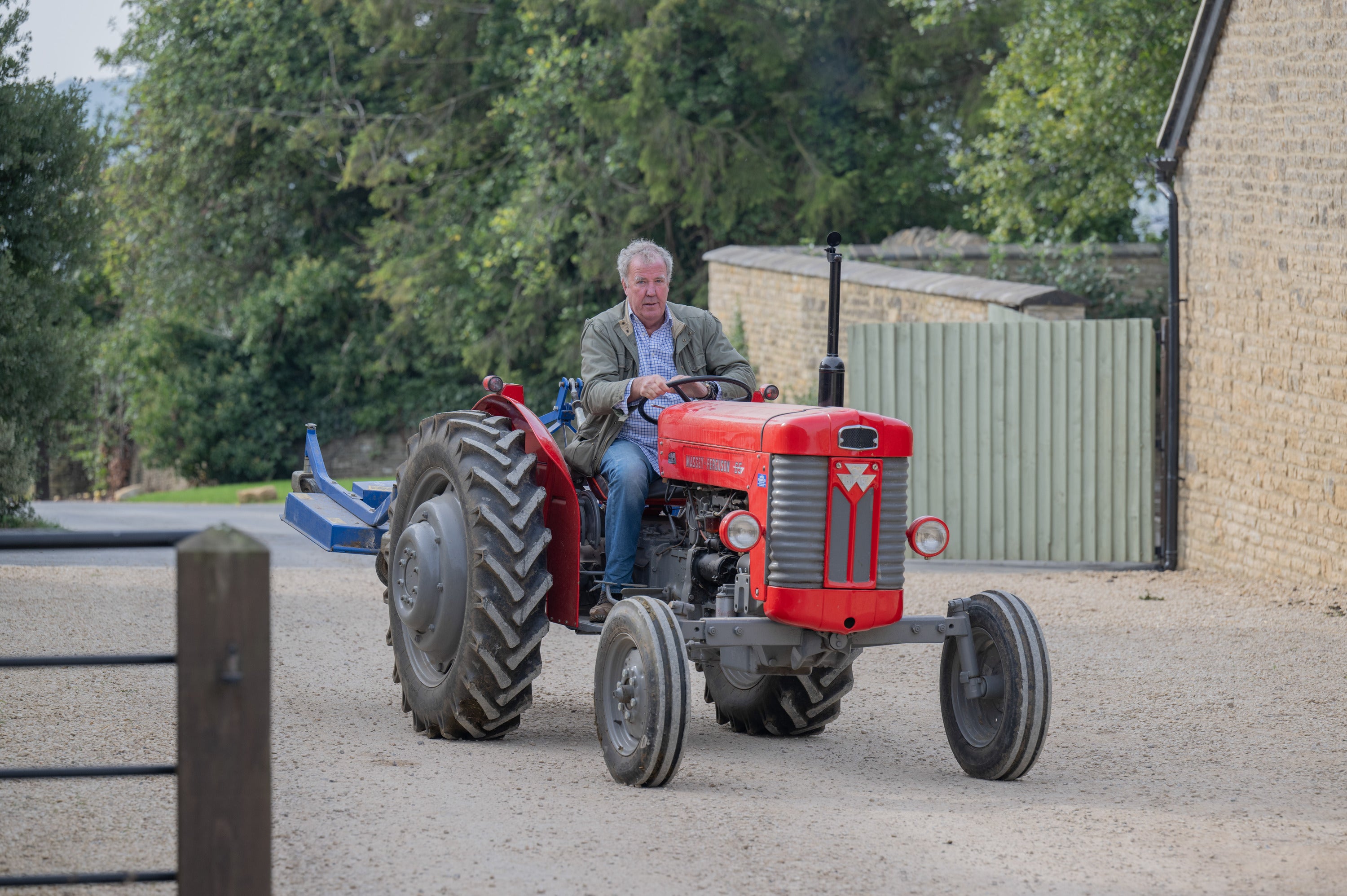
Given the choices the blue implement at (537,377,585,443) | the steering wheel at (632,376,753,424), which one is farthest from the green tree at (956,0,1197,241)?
the steering wheel at (632,376,753,424)

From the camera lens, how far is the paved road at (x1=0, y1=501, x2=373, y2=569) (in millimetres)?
11945

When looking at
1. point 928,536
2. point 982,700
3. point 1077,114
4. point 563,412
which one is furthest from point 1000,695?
point 1077,114

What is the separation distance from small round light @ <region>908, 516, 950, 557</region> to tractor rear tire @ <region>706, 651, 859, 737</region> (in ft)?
3.04

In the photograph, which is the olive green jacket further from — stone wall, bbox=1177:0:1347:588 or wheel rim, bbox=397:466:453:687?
stone wall, bbox=1177:0:1347:588

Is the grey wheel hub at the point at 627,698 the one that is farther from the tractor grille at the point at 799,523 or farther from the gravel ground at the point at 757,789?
the tractor grille at the point at 799,523

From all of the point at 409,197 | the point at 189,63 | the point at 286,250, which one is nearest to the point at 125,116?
the point at 189,63

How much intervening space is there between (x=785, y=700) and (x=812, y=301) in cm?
929

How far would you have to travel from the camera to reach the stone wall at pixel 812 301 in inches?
487

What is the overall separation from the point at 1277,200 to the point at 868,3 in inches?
547

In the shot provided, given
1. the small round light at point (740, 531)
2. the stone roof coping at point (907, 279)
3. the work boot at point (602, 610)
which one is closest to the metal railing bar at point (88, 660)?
the small round light at point (740, 531)

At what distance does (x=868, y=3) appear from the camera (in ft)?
76.3

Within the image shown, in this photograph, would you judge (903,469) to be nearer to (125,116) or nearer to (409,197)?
(409,197)

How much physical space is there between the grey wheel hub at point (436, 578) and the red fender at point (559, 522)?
13.5 inches

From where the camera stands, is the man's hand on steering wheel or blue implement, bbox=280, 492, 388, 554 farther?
blue implement, bbox=280, 492, 388, 554
